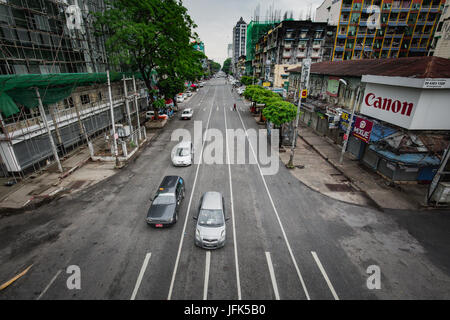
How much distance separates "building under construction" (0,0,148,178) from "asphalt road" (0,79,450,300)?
6953 millimetres

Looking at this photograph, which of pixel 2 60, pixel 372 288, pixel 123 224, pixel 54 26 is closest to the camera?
pixel 372 288

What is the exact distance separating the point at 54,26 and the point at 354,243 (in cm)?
3150

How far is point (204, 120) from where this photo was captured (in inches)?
1462

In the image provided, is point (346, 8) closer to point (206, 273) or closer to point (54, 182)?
point (206, 273)

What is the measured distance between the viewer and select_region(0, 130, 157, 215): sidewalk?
1430cm

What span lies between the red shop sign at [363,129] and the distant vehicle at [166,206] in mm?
16286

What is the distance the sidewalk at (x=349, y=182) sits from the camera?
15.1 meters

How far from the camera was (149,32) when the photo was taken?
81.7 ft

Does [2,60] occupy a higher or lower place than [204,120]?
higher

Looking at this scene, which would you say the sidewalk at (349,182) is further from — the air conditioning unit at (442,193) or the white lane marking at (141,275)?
the white lane marking at (141,275)

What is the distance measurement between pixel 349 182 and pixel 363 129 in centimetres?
516
